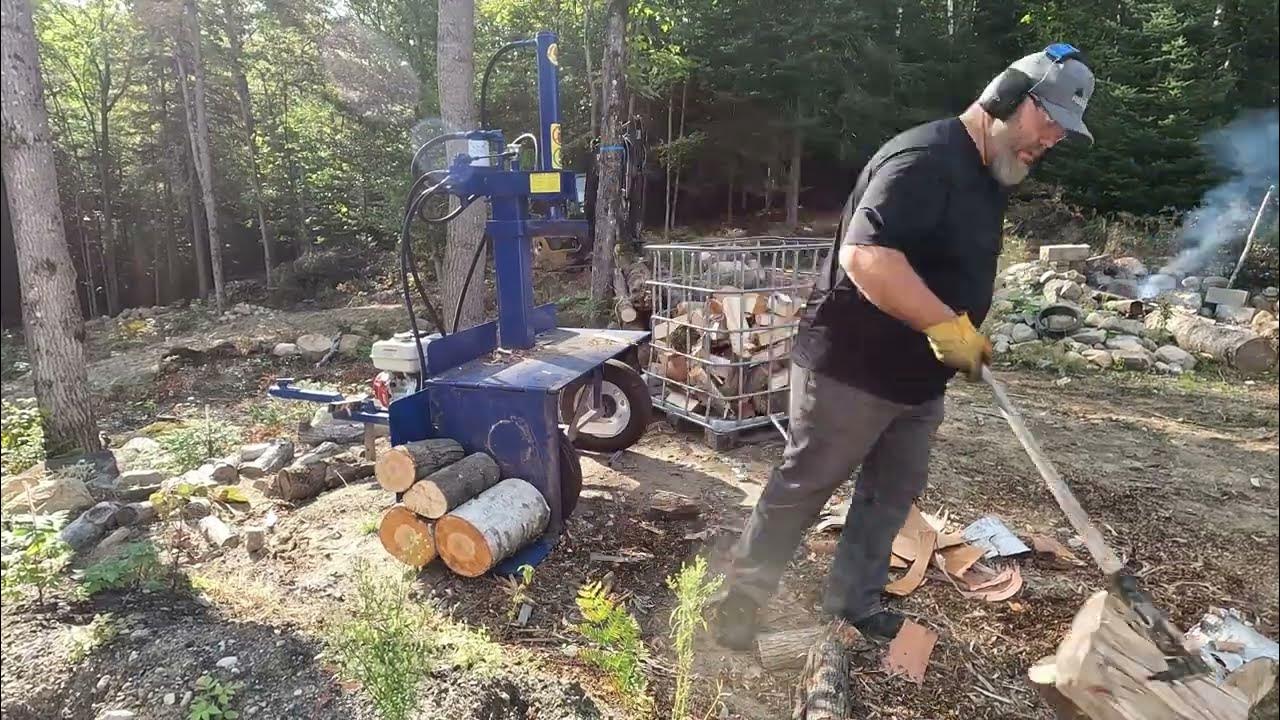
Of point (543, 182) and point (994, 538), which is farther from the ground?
point (543, 182)

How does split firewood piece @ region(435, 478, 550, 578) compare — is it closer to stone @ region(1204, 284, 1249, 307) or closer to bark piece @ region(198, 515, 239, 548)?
bark piece @ region(198, 515, 239, 548)

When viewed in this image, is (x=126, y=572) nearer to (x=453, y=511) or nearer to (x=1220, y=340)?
(x=453, y=511)

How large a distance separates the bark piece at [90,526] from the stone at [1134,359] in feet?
24.4

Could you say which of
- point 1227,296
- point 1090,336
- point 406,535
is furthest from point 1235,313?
point 1090,336

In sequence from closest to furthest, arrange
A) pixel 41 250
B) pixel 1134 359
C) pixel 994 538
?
1. pixel 994 538
2. pixel 41 250
3. pixel 1134 359

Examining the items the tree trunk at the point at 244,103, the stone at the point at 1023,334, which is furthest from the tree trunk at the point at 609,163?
the tree trunk at the point at 244,103

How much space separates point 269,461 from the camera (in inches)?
171

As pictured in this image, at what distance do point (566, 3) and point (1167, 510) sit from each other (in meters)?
10.3

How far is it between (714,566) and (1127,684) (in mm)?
1546

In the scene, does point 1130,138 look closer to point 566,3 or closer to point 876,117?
point 876,117

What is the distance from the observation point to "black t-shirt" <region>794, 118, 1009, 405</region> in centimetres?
179

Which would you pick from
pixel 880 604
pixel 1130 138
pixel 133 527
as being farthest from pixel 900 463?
pixel 133 527

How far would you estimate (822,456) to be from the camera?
207cm

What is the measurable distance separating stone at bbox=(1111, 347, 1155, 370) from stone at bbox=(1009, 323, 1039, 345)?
84 centimetres
